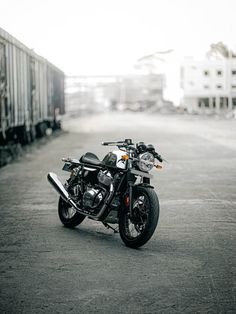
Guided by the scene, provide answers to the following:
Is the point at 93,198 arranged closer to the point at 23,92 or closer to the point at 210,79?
the point at 23,92

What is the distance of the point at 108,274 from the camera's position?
5352 millimetres

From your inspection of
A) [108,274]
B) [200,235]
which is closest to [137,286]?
[108,274]

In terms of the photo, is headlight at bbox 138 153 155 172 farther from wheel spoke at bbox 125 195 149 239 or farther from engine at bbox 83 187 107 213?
engine at bbox 83 187 107 213

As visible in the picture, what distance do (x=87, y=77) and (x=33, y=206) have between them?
11950 cm

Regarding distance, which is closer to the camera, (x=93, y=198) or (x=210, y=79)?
(x=93, y=198)

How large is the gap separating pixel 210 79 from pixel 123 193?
8878cm

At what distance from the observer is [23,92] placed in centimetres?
2173

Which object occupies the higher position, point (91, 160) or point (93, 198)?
point (91, 160)

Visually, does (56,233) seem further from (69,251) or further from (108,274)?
(108,274)

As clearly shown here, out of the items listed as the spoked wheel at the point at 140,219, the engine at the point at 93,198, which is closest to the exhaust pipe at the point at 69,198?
the engine at the point at 93,198

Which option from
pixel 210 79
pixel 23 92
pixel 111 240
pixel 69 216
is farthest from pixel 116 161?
pixel 210 79

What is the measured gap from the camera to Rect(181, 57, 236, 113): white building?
92438mm

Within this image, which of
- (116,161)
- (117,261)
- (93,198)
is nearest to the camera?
(117,261)

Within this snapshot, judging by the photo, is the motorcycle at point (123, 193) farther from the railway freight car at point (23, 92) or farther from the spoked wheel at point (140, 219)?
the railway freight car at point (23, 92)
